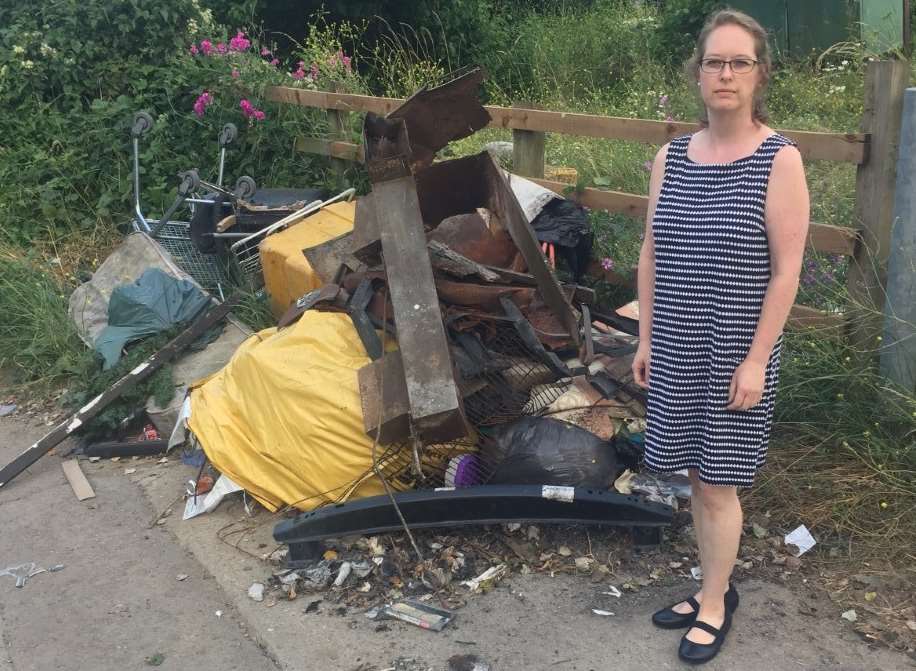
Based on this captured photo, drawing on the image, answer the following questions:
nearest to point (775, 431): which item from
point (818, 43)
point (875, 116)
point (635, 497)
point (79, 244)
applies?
point (635, 497)

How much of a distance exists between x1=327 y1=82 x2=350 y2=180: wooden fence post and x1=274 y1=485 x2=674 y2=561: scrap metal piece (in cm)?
402

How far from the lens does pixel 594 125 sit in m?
4.82

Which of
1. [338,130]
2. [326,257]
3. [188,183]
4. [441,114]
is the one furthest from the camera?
[338,130]

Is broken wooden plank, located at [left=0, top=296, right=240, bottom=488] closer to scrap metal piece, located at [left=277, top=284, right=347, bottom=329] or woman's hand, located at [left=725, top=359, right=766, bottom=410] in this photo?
scrap metal piece, located at [left=277, top=284, right=347, bottom=329]

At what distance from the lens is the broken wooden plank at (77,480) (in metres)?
4.51

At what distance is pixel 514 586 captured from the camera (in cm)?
339

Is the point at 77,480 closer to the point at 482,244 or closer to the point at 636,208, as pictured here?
the point at 482,244

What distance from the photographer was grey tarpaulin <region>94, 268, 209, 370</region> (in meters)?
5.35

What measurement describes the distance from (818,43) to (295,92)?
6.13 metres

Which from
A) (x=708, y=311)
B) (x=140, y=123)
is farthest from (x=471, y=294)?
(x=140, y=123)

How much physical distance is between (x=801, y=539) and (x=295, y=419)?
204cm

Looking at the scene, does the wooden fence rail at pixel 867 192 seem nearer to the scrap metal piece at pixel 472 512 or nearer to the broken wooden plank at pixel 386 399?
the scrap metal piece at pixel 472 512

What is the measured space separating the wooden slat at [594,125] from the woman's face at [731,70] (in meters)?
1.44

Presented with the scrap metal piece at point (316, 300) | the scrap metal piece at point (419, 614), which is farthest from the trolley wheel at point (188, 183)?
the scrap metal piece at point (419, 614)
